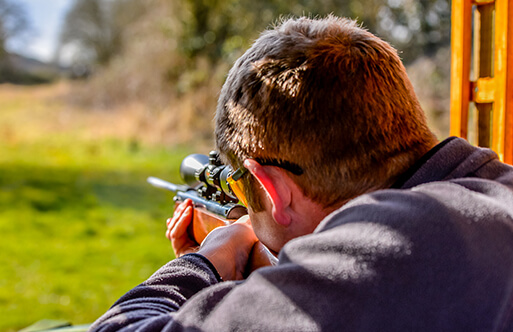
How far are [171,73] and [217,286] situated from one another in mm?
9720

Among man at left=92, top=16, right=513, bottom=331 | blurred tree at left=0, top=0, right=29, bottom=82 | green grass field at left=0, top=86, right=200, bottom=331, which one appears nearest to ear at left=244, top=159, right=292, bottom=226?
man at left=92, top=16, right=513, bottom=331

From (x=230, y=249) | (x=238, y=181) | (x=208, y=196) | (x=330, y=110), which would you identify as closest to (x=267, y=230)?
(x=238, y=181)

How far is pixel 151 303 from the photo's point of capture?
1.11m

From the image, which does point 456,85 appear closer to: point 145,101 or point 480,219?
point 480,219

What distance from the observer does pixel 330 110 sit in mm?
1003

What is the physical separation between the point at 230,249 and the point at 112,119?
10.7m

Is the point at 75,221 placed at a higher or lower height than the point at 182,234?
lower

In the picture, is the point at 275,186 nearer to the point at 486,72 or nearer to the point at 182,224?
the point at 182,224

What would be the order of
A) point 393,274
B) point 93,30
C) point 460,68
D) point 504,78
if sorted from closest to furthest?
1. point 393,274
2. point 504,78
3. point 460,68
4. point 93,30

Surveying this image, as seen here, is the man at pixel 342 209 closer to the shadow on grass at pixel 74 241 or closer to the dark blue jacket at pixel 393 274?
the dark blue jacket at pixel 393 274

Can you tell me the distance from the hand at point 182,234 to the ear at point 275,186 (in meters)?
0.75

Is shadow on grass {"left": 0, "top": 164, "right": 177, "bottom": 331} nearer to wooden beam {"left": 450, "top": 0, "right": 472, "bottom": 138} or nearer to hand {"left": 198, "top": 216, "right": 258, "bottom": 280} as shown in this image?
hand {"left": 198, "top": 216, "right": 258, "bottom": 280}

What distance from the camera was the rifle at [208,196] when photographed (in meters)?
1.68

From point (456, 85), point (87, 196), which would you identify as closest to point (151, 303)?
point (456, 85)
